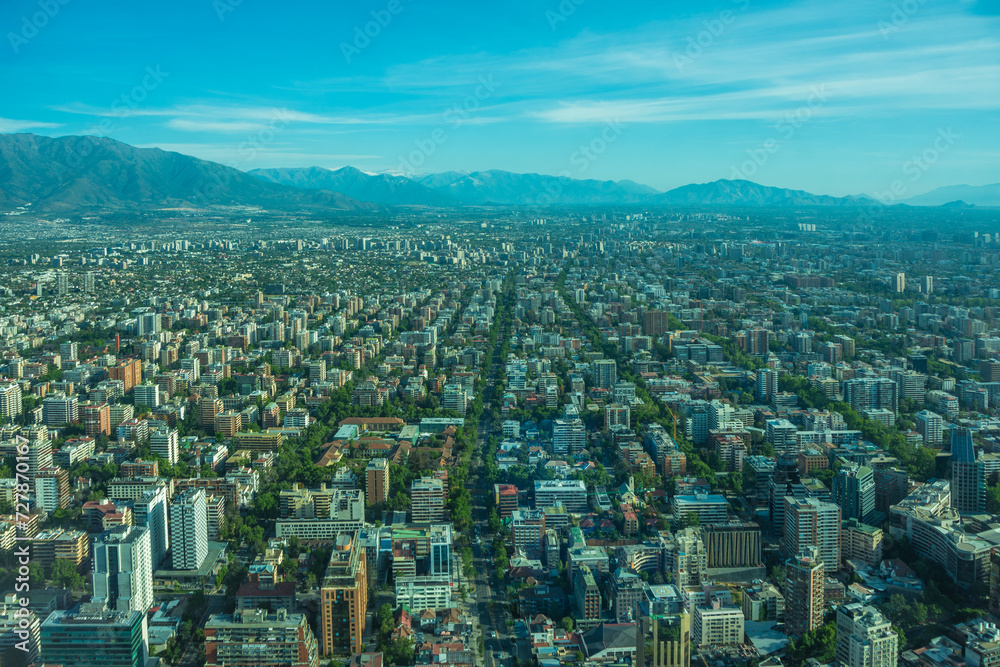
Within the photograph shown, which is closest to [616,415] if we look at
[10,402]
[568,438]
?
[568,438]

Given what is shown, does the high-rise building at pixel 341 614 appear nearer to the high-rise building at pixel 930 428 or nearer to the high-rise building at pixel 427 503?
the high-rise building at pixel 427 503

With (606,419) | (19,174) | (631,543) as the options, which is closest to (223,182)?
(19,174)

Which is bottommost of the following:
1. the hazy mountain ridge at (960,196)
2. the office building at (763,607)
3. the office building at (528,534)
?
the office building at (763,607)

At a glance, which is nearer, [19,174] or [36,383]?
[36,383]

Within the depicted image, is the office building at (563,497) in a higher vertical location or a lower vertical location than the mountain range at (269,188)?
lower

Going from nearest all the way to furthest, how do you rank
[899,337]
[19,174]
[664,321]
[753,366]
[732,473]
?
[732,473] < [753,366] < [899,337] < [664,321] < [19,174]

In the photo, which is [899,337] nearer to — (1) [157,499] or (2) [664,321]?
(2) [664,321]

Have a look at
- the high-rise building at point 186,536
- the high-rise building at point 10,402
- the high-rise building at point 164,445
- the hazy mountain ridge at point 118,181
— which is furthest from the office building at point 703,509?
the hazy mountain ridge at point 118,181
